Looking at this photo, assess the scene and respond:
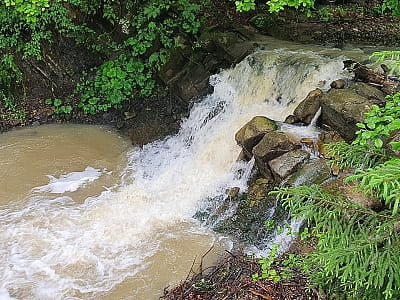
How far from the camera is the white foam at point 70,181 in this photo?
643 centimetres

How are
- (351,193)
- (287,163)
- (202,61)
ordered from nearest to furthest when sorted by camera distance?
(351,193) < (287,163) < (202,61)

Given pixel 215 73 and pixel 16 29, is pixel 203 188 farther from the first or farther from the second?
pixel 16 29

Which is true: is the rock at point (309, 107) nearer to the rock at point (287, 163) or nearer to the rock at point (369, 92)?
the rock at point (369, 92)

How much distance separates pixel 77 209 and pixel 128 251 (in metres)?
1.26

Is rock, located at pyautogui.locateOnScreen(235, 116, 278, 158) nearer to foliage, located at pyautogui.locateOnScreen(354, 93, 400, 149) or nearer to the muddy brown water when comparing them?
the muddy brown water

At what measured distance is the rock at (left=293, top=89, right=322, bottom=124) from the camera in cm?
587

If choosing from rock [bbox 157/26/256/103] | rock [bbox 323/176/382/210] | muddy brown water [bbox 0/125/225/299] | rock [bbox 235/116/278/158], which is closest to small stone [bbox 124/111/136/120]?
muddy brown water [bbox 0/125/225/299]

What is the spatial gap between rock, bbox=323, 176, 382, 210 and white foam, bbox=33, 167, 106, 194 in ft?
12.1

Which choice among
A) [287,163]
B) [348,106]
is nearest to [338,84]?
[348,106]

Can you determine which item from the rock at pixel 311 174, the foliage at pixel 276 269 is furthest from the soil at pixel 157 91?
the foliage at pixel 276 269

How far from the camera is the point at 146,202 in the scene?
6.11 m

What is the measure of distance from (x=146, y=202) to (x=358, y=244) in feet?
13.8

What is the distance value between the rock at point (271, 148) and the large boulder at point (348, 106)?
0.58m

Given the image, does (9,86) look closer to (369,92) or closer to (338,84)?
(338,84)
